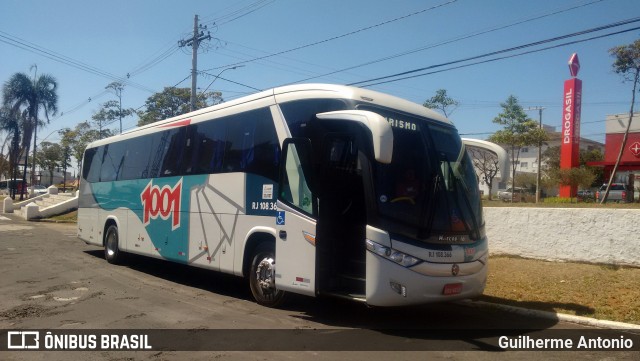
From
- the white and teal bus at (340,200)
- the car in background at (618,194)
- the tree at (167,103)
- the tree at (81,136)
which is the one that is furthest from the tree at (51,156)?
the white and teal bus at (340,200)

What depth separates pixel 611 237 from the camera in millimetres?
10266

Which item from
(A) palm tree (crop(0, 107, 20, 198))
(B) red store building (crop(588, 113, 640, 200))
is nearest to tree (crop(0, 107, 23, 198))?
(A) palm tree (crop(0, 107, 20, 198))

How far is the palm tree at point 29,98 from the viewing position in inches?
1738

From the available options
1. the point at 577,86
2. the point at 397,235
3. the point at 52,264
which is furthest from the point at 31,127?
the point at 397,235

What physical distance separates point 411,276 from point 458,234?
107 cm

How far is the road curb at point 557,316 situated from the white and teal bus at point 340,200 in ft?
4.27

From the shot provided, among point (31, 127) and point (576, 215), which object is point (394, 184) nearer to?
point (576, 215)

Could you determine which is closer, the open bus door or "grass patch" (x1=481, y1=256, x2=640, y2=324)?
the open bus door

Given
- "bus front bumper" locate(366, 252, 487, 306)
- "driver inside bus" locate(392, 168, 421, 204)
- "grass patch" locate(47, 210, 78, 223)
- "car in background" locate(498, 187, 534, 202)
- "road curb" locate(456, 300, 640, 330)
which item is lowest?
"grass patch" locate(47, 210, 78, 223)

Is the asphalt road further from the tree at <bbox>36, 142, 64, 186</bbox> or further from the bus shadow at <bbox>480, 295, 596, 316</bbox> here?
the tree at <bbox>36, 142, 64, 186</bbox>

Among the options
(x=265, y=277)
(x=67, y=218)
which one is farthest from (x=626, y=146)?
(x=67, y=218)

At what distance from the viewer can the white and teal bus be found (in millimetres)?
6668

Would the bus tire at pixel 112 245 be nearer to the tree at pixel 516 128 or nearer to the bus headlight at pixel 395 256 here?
the bus headlight at pixel 395 256

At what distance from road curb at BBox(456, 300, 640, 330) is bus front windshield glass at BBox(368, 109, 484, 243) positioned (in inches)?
68.7
